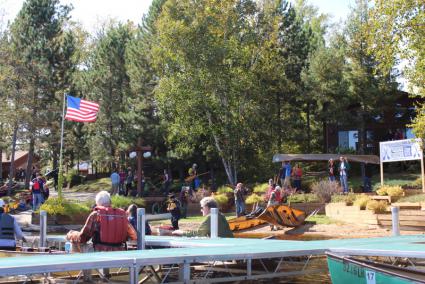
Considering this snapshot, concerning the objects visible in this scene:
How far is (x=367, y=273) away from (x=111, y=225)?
3.86 metres

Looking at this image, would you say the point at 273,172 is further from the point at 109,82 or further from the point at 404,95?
the point at 109,82

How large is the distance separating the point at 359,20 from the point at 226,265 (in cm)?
2969

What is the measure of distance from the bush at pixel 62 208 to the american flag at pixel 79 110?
345 cm

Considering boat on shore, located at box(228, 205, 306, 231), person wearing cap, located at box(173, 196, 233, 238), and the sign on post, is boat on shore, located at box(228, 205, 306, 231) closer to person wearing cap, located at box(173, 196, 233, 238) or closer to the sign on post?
person wearing cap, located at box(173, 196, 233, 238)

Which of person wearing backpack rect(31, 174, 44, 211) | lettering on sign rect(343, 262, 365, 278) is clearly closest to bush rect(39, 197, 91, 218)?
person wearing backpack rect(31, 174, 44, 211)

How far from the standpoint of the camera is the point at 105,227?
30.6 feet

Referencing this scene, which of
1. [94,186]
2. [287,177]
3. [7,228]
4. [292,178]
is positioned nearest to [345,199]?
[287,177]

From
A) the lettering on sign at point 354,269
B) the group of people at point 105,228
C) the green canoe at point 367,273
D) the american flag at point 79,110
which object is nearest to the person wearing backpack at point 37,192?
the american flag at point 79,110

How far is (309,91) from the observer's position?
38.6 metres

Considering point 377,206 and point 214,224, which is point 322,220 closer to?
point 377,206

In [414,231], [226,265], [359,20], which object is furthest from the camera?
[359,20]

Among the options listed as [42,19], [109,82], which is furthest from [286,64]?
[42,19]

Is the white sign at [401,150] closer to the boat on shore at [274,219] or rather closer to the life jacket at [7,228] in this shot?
the boat on shore at [274,219]

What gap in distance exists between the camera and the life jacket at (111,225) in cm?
916
